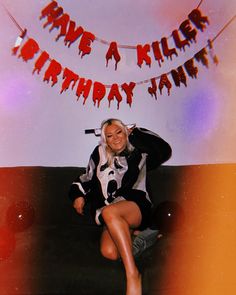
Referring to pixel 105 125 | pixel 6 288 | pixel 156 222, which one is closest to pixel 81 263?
pixel 6 288

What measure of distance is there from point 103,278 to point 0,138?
1659mm

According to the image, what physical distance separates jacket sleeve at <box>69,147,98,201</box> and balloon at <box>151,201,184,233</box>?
51cm

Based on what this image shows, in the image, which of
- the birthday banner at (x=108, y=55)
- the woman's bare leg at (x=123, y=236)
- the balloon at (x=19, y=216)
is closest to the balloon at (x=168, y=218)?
the woman's bare leg at (x=123, y=236)

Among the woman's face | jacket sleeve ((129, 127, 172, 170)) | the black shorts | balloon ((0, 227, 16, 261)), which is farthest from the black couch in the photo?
the woman's face

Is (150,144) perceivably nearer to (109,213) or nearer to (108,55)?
(109,213)

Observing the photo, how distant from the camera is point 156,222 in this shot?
2.88m

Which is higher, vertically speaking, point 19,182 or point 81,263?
point 19,182

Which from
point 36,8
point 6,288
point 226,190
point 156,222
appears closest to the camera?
point 6,288

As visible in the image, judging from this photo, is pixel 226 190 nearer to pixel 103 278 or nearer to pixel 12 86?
pixel 103 278

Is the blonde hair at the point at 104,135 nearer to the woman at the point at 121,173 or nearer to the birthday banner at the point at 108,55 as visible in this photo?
the woman at the point at 121,173

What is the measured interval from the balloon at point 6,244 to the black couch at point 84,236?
1.1 inches

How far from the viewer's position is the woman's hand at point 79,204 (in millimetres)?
2898

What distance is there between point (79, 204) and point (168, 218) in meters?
0.61

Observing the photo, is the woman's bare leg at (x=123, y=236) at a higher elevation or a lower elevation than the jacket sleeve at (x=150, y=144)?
lower
